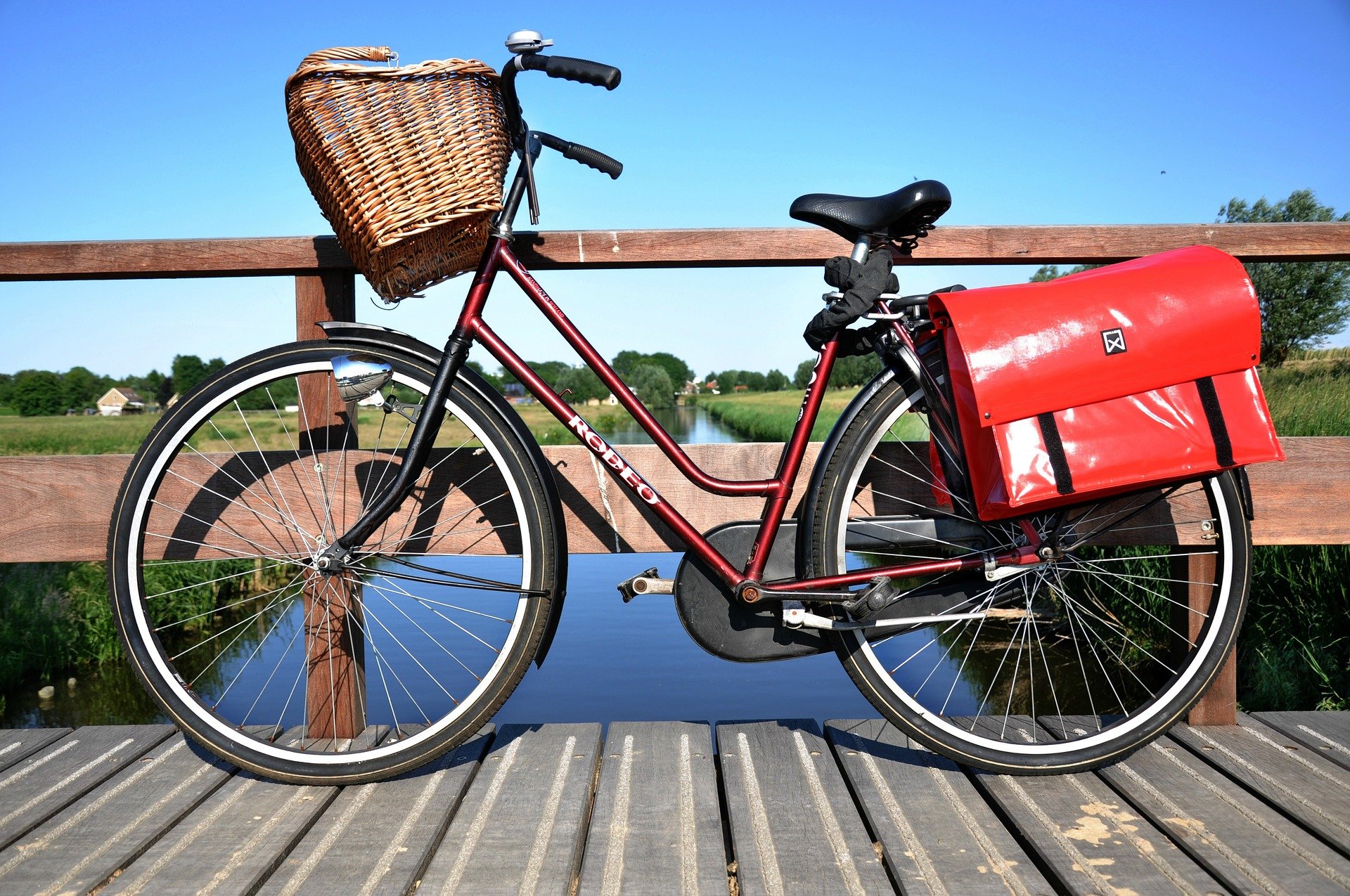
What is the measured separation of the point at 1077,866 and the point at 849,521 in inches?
30.0

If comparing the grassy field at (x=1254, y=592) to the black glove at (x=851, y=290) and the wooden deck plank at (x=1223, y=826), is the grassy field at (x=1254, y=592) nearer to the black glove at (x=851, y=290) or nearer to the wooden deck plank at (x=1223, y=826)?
the black glove at (x=851, y=290)

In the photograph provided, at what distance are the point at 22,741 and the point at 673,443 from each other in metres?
1.65

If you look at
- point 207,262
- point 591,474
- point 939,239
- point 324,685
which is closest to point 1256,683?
point 939,239

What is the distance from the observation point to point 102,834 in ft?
5.56

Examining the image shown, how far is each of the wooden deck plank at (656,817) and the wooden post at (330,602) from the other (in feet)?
2.04

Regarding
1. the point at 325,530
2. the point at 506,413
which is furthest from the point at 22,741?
the point at 506,413

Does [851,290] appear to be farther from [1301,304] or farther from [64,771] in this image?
[1301,304]

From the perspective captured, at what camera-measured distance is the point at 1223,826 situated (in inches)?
66.1

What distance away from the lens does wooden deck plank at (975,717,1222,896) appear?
1.49 metres

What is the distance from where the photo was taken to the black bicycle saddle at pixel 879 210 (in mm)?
1819

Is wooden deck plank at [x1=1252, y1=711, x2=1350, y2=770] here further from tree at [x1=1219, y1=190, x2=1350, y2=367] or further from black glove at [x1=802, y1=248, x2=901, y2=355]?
tree at [x1=1219, y1=190, x2=1350, y2=367]

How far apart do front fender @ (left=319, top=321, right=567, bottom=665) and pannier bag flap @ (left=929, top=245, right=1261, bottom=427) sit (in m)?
0.86

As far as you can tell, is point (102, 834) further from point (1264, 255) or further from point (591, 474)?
point (1264, 255)

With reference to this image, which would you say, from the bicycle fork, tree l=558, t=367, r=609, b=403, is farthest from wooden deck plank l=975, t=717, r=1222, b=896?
the bicycle fork
